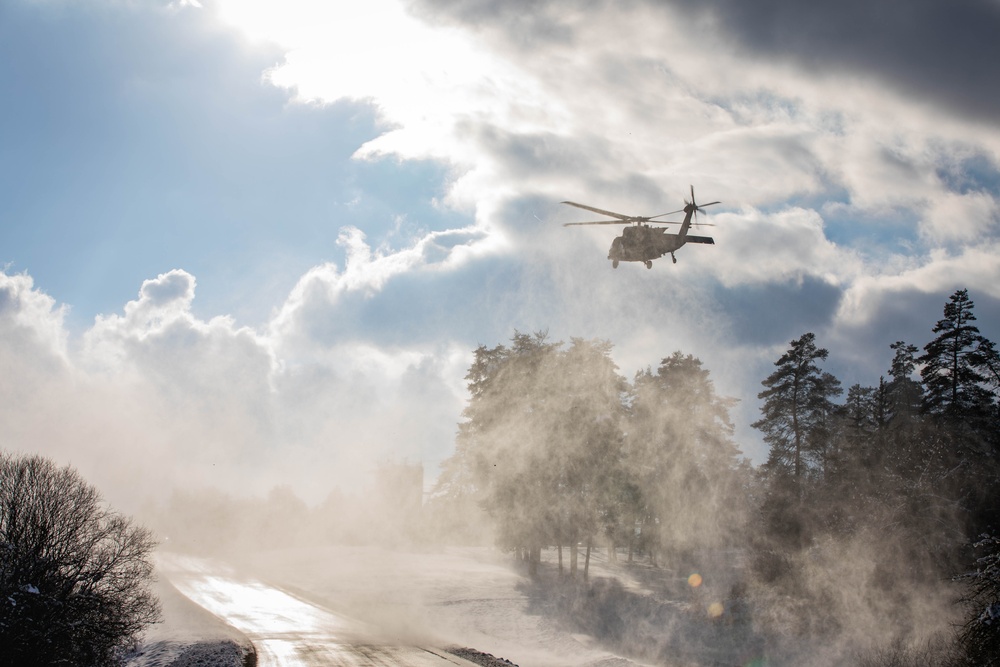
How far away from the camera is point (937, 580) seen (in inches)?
1233

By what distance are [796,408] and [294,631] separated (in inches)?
1443

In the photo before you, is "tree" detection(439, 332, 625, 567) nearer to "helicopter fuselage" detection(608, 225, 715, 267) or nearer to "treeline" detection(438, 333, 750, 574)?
"treeline" detection(438, 333, 750, 574)

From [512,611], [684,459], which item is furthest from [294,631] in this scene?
[684,459]

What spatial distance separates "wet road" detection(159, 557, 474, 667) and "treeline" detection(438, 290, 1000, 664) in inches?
620

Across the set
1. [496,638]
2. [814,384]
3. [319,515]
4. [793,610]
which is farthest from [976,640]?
[319,515]

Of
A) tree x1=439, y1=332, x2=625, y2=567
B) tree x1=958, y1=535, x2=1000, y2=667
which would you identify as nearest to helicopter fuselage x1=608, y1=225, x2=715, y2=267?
tree x1=958, y1=535, x2=1000, y2=667

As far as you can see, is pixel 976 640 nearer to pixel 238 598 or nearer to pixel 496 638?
pixel 496 638

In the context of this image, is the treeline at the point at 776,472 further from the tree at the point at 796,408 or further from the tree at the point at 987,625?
the tree at the point at 987,625

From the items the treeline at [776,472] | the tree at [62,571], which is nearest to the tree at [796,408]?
the treeline at [776,472]

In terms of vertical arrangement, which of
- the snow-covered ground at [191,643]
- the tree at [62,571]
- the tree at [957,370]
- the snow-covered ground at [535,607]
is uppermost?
the tree at [957,370]

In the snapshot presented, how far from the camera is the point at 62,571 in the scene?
23125 millimetres

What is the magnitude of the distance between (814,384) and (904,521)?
1697 cm

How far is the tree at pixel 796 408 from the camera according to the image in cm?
4912

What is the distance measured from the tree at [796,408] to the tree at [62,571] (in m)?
40.8
